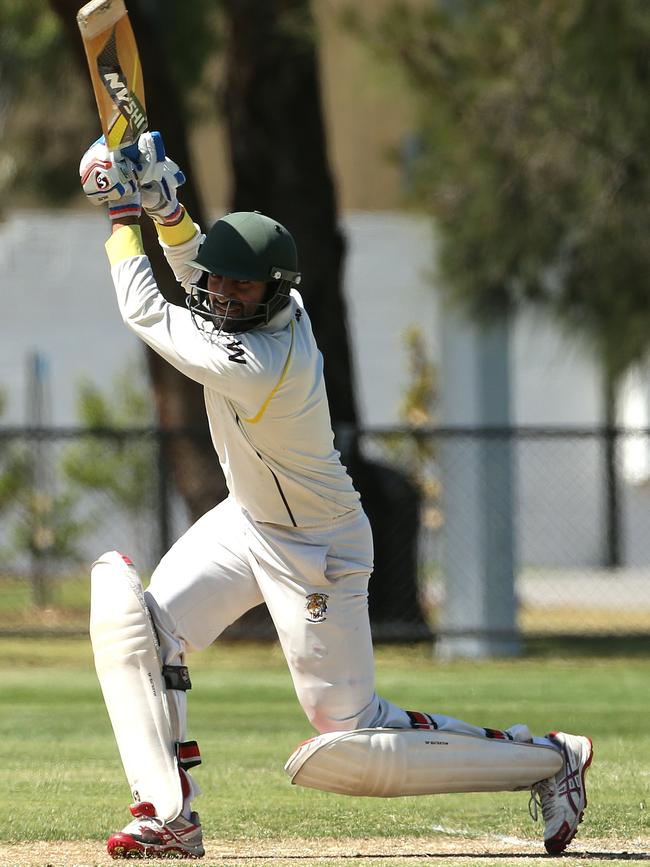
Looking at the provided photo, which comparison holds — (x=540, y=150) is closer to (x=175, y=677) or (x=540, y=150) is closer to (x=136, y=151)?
(x=136, y=151)

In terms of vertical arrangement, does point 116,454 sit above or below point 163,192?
below

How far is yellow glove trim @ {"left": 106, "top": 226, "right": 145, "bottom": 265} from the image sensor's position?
17.0 feet

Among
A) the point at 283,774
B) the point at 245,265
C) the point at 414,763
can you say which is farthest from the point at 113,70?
the point at 283,774

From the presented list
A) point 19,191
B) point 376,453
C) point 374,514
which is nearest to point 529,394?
point 376,453

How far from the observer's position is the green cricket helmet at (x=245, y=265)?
507 centimetres

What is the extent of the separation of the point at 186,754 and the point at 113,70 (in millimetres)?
2401

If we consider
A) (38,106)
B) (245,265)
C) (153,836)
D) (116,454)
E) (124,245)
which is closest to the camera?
(153,836)

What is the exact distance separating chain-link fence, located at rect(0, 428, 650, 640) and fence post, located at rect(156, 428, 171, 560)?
2 centimetres

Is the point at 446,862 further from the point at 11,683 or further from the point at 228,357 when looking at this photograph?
the point at 11,683

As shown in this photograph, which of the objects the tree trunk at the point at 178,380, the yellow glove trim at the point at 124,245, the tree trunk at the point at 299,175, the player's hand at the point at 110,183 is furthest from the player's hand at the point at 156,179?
the tree trunk at the point at 299,175

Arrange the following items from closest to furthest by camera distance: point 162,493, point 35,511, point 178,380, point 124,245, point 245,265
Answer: point 245,265 < point 124,245 < point 162,493 < point 178,380 < point 35,511

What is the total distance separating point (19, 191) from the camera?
1881 cm

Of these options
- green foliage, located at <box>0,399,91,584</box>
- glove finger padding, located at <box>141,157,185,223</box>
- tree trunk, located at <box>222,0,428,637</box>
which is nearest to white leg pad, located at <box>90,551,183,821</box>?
glove finger padding, located at <box>141,157,185,223</box>

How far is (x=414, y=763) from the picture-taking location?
5.08 meters
